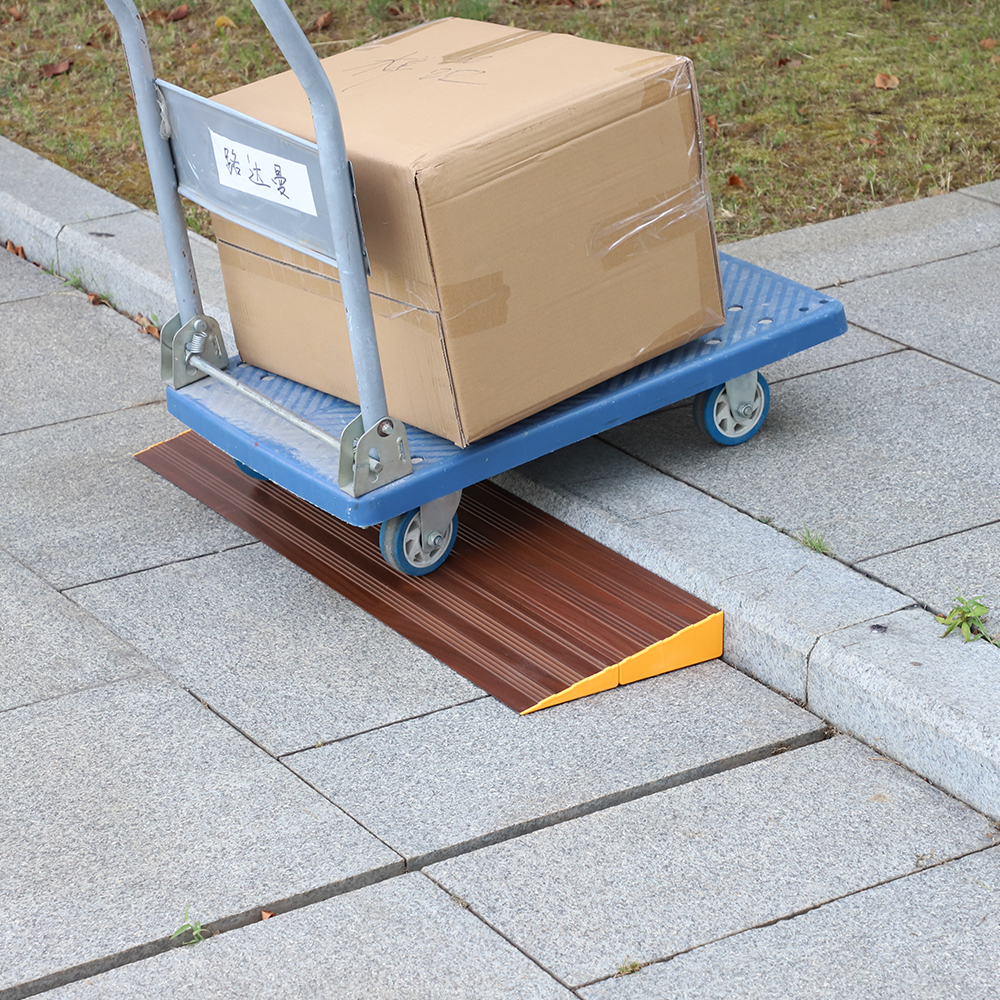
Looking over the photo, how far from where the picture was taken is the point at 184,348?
148 inches

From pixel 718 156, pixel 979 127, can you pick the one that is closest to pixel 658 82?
pixel 718 156

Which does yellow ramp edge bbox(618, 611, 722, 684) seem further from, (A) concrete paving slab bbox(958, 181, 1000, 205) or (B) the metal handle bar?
(A) concrete paving slab bbox(958, 181, 1000, 205)

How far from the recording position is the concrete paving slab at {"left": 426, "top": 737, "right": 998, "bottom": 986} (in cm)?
248

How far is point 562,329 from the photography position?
3.32m

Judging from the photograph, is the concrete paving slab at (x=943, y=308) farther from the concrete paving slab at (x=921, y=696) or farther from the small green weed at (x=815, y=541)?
the concrete paving slab at (x=921, y=696)

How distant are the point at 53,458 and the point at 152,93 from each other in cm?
131

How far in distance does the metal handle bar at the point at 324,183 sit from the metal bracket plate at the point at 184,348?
0.03m

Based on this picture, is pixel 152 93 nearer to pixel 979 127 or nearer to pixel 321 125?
pixel 321 125

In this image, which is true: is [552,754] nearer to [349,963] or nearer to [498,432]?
[349,963]

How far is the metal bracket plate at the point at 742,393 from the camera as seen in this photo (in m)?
3.86

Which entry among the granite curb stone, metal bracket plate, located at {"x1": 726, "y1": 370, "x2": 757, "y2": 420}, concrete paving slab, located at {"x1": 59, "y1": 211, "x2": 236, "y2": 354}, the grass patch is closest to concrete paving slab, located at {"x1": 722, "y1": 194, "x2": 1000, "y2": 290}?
the grass patch

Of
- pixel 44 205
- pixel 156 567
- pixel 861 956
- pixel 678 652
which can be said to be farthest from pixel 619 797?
pixel 44 205

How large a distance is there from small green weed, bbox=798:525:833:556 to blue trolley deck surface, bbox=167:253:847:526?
481 mm

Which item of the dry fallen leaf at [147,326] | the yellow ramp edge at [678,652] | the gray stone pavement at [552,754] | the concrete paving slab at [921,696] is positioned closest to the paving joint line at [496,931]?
the gray stone pavement at [552,754]
